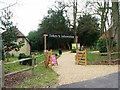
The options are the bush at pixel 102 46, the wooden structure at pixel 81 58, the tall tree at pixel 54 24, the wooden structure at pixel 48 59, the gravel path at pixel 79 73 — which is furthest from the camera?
the tall tree at pixel 54 24

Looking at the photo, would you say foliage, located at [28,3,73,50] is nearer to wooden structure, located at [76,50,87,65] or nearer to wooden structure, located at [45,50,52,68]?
wooden structure, located at [76,50,87,65]

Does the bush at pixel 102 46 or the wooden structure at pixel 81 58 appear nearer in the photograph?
the wooden structure at pixel 81 58

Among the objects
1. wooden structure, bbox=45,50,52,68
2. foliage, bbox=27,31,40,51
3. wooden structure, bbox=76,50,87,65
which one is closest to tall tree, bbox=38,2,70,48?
foliage, bbox=27,31,40,51

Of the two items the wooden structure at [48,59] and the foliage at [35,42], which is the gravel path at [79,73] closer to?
the wooden structure at [48,59]

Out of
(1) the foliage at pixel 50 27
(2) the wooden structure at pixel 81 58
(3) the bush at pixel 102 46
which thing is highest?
(1) the foliage at pixel 50 27

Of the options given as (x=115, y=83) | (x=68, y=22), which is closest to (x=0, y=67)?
(x=115, y=83)

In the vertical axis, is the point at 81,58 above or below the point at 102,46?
below

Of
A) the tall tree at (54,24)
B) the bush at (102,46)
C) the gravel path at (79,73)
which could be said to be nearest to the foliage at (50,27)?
the tall tree at (54,24)

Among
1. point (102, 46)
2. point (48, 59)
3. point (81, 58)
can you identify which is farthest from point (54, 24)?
point (48, 59)

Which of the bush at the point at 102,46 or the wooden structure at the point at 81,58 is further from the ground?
the bush at the point at 102,46

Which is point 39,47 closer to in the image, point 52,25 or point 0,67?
point 52,25

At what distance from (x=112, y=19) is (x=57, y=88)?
1379 cm

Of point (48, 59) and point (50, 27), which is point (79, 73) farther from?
point (50, 27)

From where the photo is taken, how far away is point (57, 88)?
862 cm
